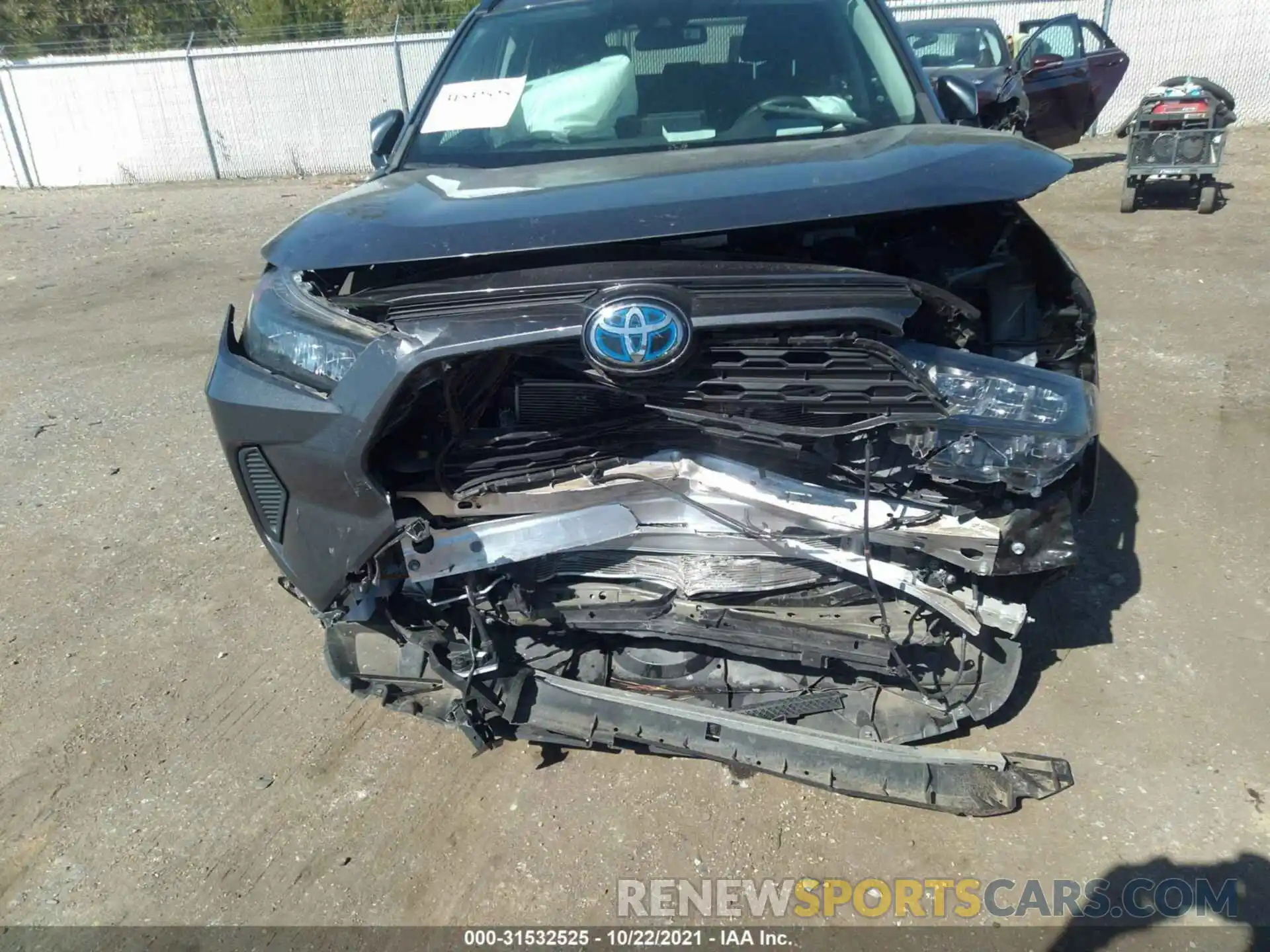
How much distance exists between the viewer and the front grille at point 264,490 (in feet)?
7.36

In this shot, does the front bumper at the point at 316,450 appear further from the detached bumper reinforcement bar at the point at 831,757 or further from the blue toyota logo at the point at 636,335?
the detached bumper reinforcement bar at the point at 831,757

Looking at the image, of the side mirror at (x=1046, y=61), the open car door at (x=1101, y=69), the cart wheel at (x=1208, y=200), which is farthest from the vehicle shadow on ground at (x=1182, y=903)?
the open car door at (x=1101, y=69)

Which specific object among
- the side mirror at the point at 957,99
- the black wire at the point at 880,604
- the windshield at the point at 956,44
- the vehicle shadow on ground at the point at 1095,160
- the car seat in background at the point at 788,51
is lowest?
the vehicle shadow on ground at the point at 1095,160

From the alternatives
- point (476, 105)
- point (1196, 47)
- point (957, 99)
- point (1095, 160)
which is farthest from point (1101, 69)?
point (476, 105)

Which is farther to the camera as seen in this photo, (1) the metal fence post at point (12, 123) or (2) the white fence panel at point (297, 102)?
(1) the metal fence post at point (12, 123)

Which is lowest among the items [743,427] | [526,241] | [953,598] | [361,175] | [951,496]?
[361,175]

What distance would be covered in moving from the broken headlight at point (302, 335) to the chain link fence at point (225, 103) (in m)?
14.3

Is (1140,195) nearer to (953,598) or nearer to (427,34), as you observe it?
(953,598)

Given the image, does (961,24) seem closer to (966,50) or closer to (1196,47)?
(966,50)

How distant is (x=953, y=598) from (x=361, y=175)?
1526 centimetres

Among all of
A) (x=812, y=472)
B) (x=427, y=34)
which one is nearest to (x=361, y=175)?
(x=427, y=34)

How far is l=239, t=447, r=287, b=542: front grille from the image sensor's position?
2242 millimetres

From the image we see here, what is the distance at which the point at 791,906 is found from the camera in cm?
220

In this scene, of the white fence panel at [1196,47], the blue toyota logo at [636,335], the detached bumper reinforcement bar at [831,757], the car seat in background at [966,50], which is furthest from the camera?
the white fence panel at [1196,47]
